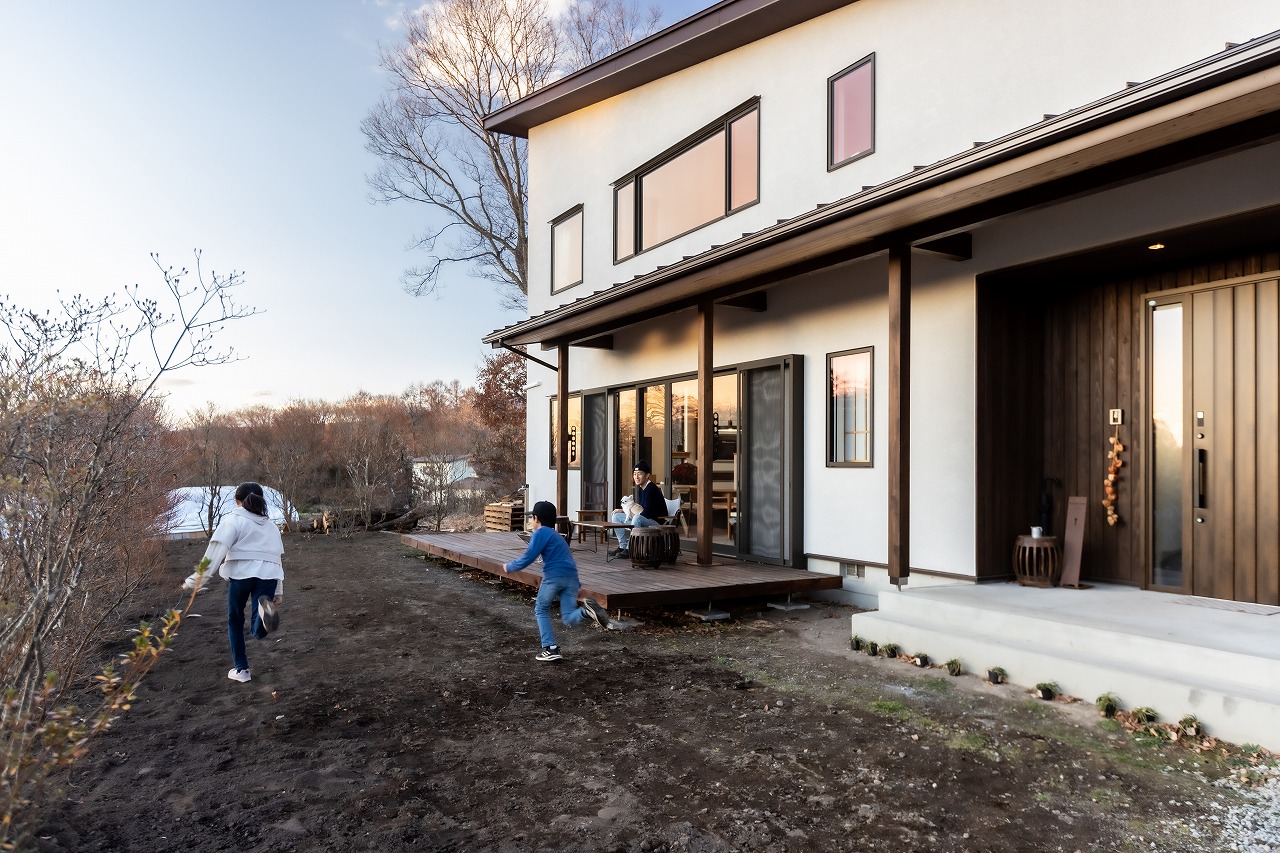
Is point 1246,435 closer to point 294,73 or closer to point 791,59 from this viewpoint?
point 791,59

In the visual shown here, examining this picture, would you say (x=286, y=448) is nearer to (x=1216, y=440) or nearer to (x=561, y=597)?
(x=561, y=597)

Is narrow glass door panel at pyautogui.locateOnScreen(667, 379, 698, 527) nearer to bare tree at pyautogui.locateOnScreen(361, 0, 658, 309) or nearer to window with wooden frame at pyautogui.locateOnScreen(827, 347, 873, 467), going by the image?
window with wooden frame at pyautogui.locateOnScreen(827, 347, 873, 467)

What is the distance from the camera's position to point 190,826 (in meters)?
3.09

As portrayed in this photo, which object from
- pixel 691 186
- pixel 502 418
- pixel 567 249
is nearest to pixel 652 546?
pixel 691 186

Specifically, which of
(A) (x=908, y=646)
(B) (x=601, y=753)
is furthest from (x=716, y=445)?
(B) (x=601, y=753)

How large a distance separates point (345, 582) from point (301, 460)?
723 cm

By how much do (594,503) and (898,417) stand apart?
21.3ft

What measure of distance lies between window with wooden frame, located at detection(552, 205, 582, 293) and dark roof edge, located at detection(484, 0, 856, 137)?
1.78 metres

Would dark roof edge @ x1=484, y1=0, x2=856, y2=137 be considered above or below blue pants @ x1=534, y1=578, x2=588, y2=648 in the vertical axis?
above

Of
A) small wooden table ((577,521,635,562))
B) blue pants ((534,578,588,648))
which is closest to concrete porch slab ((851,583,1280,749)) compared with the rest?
blue pants ((534,578,588,648))

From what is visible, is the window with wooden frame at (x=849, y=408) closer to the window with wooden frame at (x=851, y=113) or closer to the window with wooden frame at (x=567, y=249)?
the window with wooden frame at (x=851, y=113)

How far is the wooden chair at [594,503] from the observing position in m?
11.4

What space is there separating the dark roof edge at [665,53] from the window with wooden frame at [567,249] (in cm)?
Answer: 178

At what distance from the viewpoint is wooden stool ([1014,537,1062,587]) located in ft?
20.6
